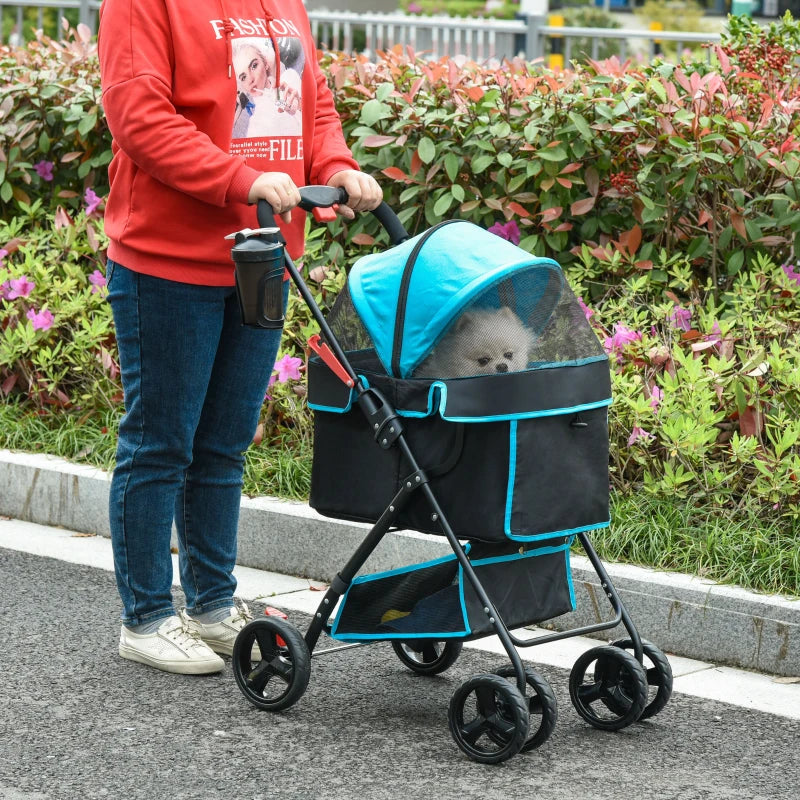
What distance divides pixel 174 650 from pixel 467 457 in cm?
110

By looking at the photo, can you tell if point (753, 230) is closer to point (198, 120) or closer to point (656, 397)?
point (656, 397)

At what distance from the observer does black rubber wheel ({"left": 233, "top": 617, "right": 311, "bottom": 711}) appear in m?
3.44

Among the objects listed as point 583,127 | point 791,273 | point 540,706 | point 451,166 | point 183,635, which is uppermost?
point 583,127

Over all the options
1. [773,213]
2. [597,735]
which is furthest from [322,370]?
[773,213]

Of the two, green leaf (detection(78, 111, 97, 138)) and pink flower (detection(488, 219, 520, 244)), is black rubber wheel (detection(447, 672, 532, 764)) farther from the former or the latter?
green leaf (detection(78, 111, 97, 138))

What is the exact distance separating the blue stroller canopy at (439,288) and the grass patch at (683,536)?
4.21ft

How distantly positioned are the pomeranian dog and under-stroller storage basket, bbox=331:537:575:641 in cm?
45

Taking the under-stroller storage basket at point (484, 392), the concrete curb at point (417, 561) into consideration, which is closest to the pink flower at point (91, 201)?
the concrete curb at point (417, 561)

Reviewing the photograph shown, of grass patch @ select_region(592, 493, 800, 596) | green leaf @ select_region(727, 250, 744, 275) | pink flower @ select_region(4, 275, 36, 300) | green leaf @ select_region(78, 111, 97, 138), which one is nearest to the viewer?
grass patch @ select_region(592, 493, 800, 596)

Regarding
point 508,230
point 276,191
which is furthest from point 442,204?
point 276,191

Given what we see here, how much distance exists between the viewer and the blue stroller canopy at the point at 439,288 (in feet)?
10.5

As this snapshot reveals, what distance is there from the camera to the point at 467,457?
127 inches

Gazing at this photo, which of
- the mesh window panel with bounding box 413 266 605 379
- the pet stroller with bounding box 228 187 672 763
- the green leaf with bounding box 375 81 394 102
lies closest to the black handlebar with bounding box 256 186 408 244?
the pet stroller with bounding box 228 187 672 763

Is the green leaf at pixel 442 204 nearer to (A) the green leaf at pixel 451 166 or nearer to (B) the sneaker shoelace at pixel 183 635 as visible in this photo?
(A) the green leaf at pixel 451 166
